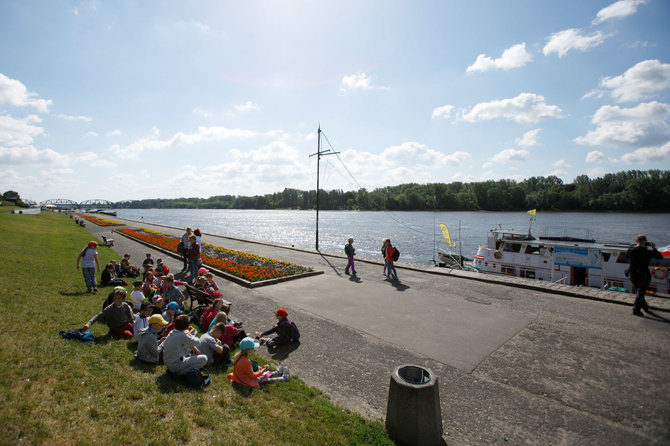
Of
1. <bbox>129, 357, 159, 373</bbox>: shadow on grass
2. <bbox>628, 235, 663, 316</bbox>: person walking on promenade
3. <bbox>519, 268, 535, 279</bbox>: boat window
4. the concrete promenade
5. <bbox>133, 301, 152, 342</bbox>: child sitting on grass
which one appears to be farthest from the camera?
<bbox>519, 268, 535, 279</bbox>: boat window

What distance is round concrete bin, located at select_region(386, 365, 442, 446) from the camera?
13.2 ft

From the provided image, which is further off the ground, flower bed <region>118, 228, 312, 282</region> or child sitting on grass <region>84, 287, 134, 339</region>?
child sitting on grass <region>84, 287, 134, 339</region>

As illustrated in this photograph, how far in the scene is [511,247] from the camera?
2122 cm

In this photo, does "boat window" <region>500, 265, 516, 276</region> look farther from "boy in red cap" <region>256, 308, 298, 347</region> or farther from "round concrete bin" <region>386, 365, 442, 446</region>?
"round concrete bin" <region>386, 365, 442, 446</region>

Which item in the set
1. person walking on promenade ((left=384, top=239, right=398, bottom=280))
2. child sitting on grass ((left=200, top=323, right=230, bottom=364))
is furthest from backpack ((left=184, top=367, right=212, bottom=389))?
person walking on promenade ((left=384, top=239, right=398, bottom=280))

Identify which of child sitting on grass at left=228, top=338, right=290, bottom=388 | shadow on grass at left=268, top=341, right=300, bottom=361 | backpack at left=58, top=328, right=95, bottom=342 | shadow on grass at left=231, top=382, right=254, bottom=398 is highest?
backpack at left=58, top=328, right=95, bottom=342

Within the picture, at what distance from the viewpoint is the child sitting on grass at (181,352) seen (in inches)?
206

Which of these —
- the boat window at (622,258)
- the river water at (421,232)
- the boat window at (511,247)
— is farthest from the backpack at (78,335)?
the boat window at (622,258)

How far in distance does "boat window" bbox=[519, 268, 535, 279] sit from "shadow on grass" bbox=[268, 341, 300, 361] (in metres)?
18.3

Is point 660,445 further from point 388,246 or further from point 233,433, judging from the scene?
point 388,246

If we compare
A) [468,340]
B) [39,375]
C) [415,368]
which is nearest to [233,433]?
[415,368]

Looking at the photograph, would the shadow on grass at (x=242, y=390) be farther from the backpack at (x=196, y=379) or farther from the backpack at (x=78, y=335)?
the backpack at (x=78, y=335)

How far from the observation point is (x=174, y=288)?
9.02m

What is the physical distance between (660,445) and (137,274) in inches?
615
